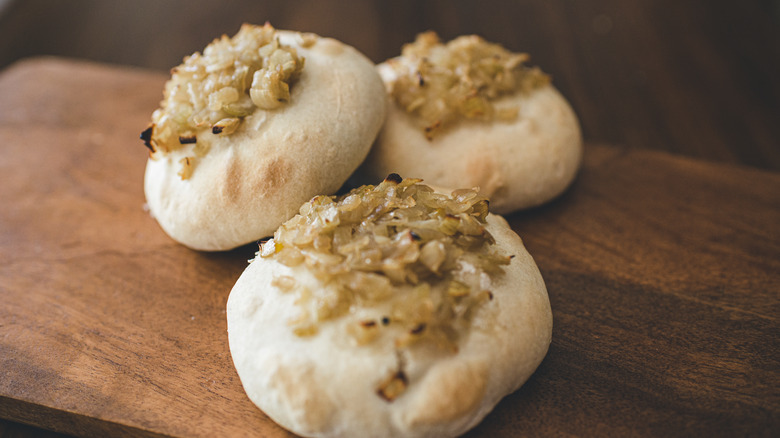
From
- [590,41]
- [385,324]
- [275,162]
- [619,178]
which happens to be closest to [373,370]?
[385,324]

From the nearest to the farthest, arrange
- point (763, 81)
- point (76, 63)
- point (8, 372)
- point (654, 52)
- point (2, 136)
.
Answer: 1. point (8, 372)
2. point (2, 136)
3. point (76, 63)
4. point (763, 81)
5. point (654, 52)

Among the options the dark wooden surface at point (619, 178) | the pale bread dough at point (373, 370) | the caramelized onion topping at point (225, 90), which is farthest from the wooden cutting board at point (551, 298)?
the caramelized onion topping at point (225, 90)

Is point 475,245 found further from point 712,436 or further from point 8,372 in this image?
point 8,372

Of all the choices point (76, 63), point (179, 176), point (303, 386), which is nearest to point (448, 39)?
point (76, 63)

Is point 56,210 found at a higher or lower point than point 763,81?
lower

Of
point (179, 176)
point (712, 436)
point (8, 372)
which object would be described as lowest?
point (8, 372)

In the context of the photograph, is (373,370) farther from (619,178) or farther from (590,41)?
(590,41)
